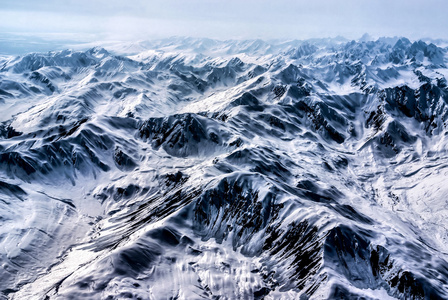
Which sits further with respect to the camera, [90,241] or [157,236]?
[90,241]

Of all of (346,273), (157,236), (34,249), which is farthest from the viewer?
(34,249)

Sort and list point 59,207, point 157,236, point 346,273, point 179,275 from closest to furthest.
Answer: point 346,273 → point 179,275 → point 157,236 → point 59,207

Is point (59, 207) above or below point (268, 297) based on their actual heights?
below

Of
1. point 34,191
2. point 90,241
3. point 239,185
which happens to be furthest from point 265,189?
point 34,191

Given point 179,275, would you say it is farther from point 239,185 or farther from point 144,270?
point 239,185

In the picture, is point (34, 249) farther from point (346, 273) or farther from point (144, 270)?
point (346, 273)

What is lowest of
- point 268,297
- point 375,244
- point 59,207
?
point 59,207

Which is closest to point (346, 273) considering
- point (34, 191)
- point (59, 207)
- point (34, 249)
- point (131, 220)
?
point (131, 220)

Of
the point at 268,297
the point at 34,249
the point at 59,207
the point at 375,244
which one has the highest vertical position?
the point at 375,244

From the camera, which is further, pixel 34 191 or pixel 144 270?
pixel 34 191
